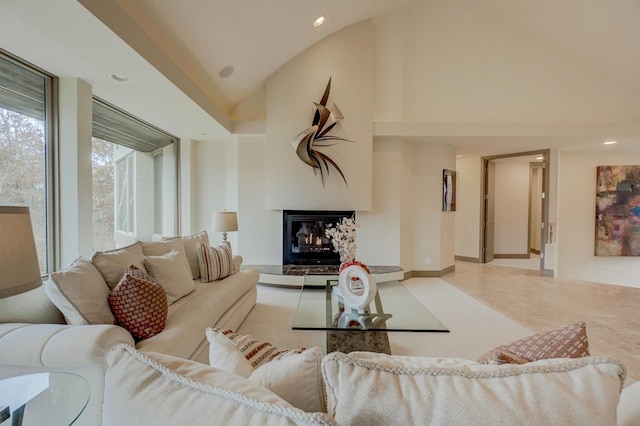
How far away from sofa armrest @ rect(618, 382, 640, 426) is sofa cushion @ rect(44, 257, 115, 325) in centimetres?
220

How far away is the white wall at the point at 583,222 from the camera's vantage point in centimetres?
612

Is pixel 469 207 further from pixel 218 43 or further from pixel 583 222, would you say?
pixel 218 43

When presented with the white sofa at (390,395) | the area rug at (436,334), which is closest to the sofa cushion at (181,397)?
the white sofa at (390,395)

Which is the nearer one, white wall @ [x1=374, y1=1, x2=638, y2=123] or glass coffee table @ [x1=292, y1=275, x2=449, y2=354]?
glass coffee table @ [x1=292, y1=275, x2=449, y2=354]

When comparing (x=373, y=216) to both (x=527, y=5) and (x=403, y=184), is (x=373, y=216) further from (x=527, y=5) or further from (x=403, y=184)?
(x=527, y=5)

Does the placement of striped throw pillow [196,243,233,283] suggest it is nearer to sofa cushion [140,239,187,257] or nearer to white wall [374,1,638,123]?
sofa cushion [140,239,187,257]

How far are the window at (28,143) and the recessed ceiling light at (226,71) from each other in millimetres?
1808

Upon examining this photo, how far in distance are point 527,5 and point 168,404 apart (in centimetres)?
635

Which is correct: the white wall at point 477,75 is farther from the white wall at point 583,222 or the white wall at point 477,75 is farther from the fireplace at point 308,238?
the fireplace at point 308,238

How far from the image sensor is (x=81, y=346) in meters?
1.44

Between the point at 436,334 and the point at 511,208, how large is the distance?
6.16 metres

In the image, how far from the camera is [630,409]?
74 centimetres

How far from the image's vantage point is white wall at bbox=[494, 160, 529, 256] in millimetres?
7793

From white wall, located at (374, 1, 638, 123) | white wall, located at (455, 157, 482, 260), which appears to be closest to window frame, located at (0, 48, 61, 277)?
white wall, located at (374, 1, 638, 123)
